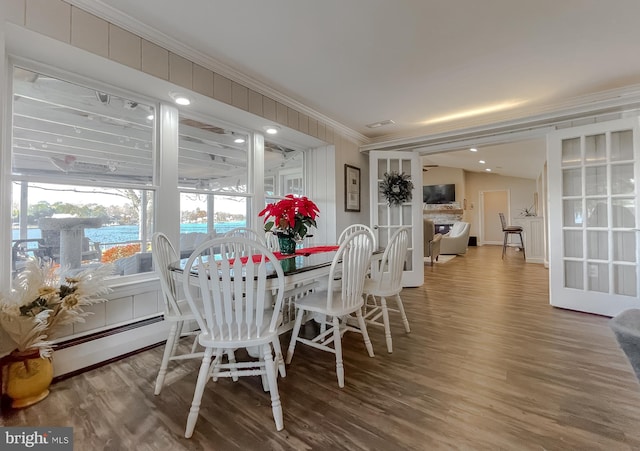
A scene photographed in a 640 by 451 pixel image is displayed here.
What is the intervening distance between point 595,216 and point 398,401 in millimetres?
3152

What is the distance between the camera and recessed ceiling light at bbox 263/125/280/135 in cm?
323

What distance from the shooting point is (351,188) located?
4.47 m

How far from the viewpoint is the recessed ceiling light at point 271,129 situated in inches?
127

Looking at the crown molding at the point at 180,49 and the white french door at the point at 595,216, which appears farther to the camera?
the white french door at the point at 595,216

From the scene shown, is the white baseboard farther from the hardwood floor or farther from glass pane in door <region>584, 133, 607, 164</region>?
glass pane in door <region>584, 133, 607, 164</region>

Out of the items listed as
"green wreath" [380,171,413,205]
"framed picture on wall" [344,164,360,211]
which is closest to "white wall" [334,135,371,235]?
"framed picture on wall" [344,164,360,211]

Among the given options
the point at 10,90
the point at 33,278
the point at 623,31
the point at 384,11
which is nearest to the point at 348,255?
the point at 384,11

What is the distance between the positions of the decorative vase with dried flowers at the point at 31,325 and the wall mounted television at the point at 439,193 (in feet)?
31.9

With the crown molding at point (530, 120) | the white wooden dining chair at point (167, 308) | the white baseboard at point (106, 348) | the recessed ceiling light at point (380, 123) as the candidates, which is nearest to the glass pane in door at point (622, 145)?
the crown molding at point (530, 120)

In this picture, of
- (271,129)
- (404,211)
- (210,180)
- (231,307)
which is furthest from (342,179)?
(231,307)

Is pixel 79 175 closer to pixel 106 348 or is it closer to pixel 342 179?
pixel 106 348

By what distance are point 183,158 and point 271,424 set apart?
2375 mm

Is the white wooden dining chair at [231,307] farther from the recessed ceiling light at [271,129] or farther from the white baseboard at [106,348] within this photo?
the recessed ceiling light at [271,129]

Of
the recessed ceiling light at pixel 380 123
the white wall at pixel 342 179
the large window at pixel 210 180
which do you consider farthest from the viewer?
the white wall at pixel 342 179
